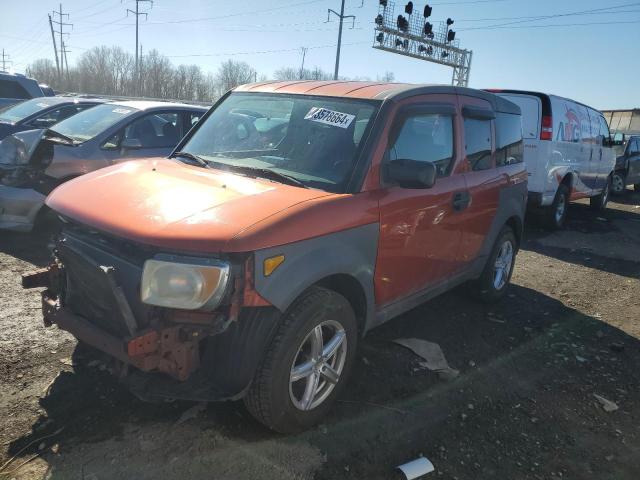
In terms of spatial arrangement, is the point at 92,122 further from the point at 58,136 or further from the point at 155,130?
the point at 155,130

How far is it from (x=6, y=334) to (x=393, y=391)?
2.79 meters

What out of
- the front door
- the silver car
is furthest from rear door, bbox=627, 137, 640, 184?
the front door

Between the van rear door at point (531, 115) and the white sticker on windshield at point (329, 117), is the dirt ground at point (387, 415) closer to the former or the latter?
the white sticker on windshield at point (329, 117)

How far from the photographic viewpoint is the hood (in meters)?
2.29

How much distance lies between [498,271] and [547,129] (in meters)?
3.85

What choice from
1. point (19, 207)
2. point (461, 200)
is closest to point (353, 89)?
point (461, 200)

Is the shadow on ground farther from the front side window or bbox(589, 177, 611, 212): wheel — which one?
bbox(589, 177, 611, 212): wheel

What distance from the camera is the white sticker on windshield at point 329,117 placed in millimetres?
3219

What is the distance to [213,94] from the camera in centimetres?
→ 6756

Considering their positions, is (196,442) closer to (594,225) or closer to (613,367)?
(613,367)

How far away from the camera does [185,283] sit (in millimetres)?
2254

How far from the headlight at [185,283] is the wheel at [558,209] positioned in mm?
7771

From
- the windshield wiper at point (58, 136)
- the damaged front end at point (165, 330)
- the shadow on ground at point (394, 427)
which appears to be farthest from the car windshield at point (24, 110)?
the damaged front end at point (165, 330)

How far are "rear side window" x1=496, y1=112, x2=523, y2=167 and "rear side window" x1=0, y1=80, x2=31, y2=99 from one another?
1156 cm
